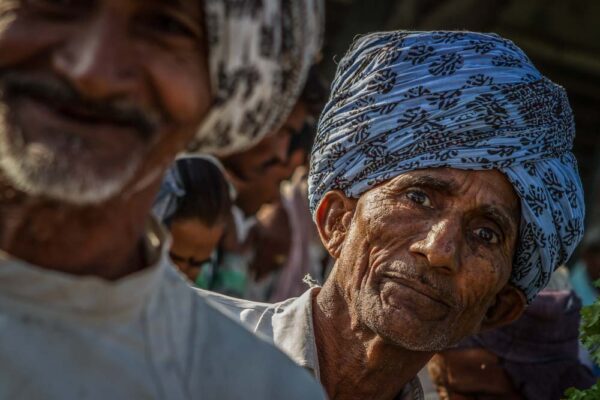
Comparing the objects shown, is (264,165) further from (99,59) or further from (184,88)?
(99,59)

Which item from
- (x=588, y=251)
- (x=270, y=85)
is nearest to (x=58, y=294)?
(x=270, y=85)

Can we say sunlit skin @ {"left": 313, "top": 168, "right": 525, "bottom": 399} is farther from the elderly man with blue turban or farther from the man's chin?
the man's chin

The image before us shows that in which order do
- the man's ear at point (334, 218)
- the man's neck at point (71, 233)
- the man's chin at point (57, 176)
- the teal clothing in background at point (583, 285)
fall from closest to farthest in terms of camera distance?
the man's chin at point (57, 176) < the man's neck at point (71, 233) < the man's ear at point (334, 218) < the teal clothing in background at point (583, 285)

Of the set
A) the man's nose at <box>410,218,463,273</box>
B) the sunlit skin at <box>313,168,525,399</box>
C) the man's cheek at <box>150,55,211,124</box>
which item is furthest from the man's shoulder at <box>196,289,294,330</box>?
the man's cheek at <box>150,55,211,124</box>

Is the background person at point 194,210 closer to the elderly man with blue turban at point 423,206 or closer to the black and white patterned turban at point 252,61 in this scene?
the elderly man with blue turban at point 423,206

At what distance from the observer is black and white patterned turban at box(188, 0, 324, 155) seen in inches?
111

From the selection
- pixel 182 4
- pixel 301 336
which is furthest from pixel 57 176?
pixel 301 336

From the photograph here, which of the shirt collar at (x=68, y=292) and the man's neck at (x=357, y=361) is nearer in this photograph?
the shirt collar at (x=68, y=292)

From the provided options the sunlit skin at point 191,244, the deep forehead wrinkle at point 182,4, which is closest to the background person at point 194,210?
the sunlit skin at point 191,244

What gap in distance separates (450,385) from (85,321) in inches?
133

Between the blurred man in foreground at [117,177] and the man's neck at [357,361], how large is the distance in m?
1.48

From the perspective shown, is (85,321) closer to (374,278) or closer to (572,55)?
(374,278)

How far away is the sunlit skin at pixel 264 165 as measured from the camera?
812 cm

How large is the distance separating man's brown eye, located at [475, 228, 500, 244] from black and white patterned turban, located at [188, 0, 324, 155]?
5.27 ft
